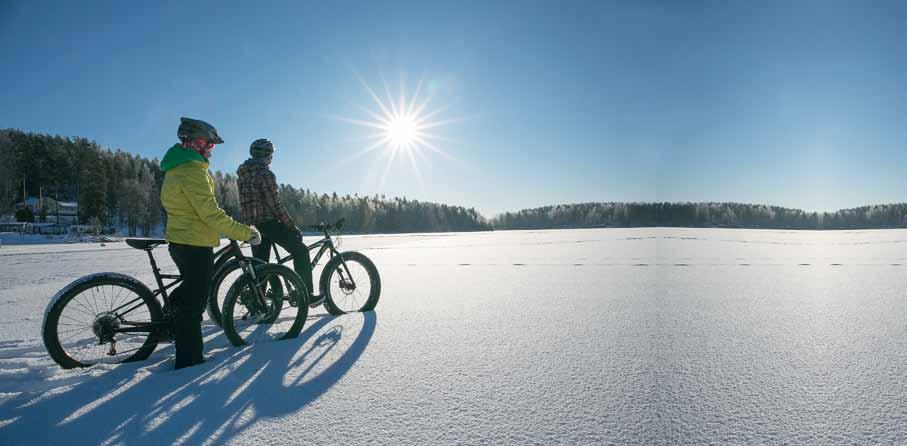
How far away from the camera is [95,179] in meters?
72.1

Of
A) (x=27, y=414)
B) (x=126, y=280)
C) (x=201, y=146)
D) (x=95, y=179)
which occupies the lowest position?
(x=27, y=414)

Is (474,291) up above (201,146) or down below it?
below

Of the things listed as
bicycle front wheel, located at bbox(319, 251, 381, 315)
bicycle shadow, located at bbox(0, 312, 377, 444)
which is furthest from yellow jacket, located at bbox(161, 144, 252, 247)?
bicycle front wheel, located at bbox(319, 251, 381, 315)

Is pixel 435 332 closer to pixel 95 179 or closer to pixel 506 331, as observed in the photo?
pixel 506 331

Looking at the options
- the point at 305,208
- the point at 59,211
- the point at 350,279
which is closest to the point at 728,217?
the point at 305,208

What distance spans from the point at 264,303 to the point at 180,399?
159cm

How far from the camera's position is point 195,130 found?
11.5 feet

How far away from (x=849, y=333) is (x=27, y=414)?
634cm

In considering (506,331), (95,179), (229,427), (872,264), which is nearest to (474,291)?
(506,331)

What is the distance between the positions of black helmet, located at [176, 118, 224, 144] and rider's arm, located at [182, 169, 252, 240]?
0.30m

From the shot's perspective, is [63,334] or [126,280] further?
[63,334]

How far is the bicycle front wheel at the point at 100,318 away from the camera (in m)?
3.24

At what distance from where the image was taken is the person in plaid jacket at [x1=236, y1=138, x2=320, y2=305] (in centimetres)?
500

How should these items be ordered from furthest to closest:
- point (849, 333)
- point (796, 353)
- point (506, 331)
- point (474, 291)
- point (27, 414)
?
point (474, 291), point (506, 331), point (849, 333), point (796, 353), point (27, 414)
